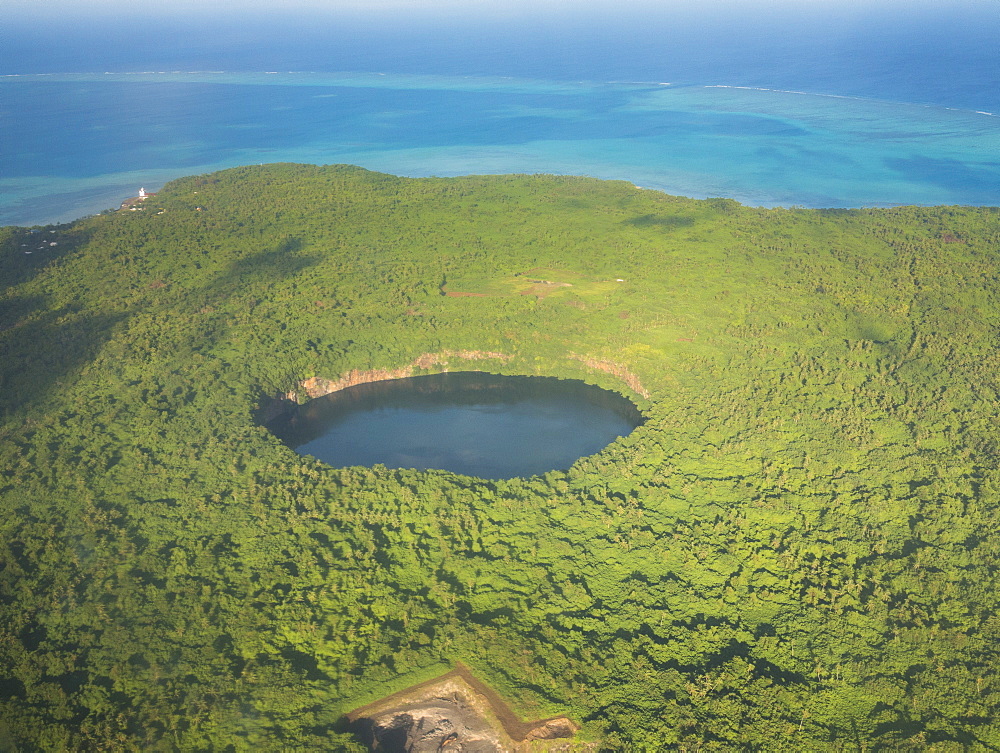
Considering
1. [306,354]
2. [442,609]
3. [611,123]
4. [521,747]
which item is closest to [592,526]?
[442,609]

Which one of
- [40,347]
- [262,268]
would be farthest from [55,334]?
[262,268]

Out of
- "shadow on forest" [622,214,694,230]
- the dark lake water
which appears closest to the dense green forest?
the dark lake water

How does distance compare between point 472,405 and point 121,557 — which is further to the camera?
point 472,405

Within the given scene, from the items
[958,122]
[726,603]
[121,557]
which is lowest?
[726,603]

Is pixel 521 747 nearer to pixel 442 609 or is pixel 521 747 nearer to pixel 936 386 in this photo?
pixel 442 609

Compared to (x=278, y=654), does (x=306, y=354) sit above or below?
above

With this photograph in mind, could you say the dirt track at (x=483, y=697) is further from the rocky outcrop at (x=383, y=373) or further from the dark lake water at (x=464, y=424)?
the rocky outcrop at (x=383, y=373)
